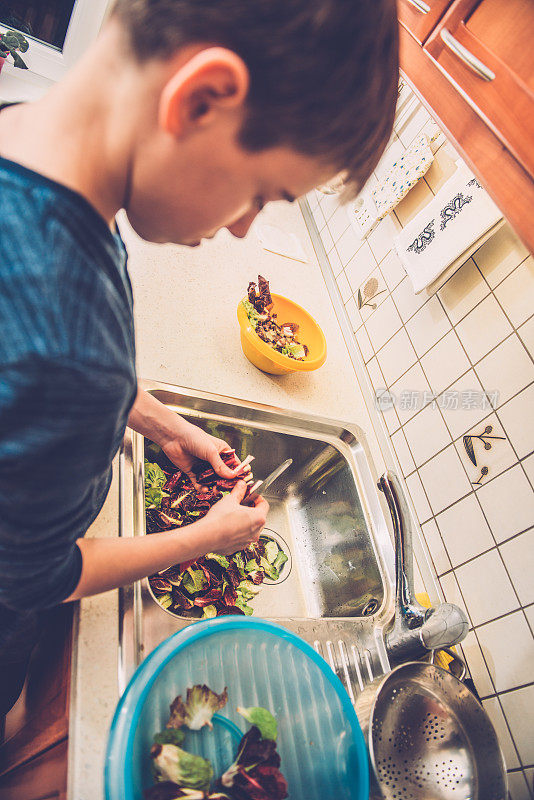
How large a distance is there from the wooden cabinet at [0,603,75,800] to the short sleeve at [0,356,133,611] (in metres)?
0.27

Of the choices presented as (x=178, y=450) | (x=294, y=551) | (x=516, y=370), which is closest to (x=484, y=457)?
(x=516, y=370)

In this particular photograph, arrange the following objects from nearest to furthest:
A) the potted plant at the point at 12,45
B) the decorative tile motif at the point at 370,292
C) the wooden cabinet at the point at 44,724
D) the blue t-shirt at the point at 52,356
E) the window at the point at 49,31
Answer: the blue t-shirt at the point at 52,356 → the wooden cabinet at the point at 44,724 → the decorative tile motif at the point at 370,292 → the potted plant at the point at 12,45 → the window at the point at 49,31

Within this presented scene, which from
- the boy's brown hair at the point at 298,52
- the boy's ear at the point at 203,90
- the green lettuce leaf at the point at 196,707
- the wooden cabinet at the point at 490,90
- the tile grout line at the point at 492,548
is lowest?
the green lettuce leaf at the point at 196,707

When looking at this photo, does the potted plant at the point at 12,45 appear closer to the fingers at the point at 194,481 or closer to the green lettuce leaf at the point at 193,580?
the fingers at the point at 194,481

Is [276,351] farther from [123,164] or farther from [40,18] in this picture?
[40,18]

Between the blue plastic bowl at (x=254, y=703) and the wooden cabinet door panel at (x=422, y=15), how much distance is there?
1205 mm

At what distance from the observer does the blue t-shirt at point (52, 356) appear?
342 mm

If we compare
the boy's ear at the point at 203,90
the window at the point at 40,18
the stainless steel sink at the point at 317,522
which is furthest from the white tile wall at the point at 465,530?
the window at the point at 40,18

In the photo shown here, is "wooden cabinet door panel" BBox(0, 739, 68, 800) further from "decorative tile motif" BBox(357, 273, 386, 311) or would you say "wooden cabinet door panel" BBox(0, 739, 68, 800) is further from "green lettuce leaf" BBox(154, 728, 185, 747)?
"decorative tile motif" BBox(357, 273, 386, 311)

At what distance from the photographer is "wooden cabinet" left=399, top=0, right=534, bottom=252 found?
68 cm

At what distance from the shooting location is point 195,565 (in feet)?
3.00

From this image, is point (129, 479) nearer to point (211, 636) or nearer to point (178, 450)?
point (178, 450)

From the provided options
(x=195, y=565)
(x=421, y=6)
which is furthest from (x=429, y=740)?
(x=421, y=6)

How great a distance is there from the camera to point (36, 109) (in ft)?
1.28
